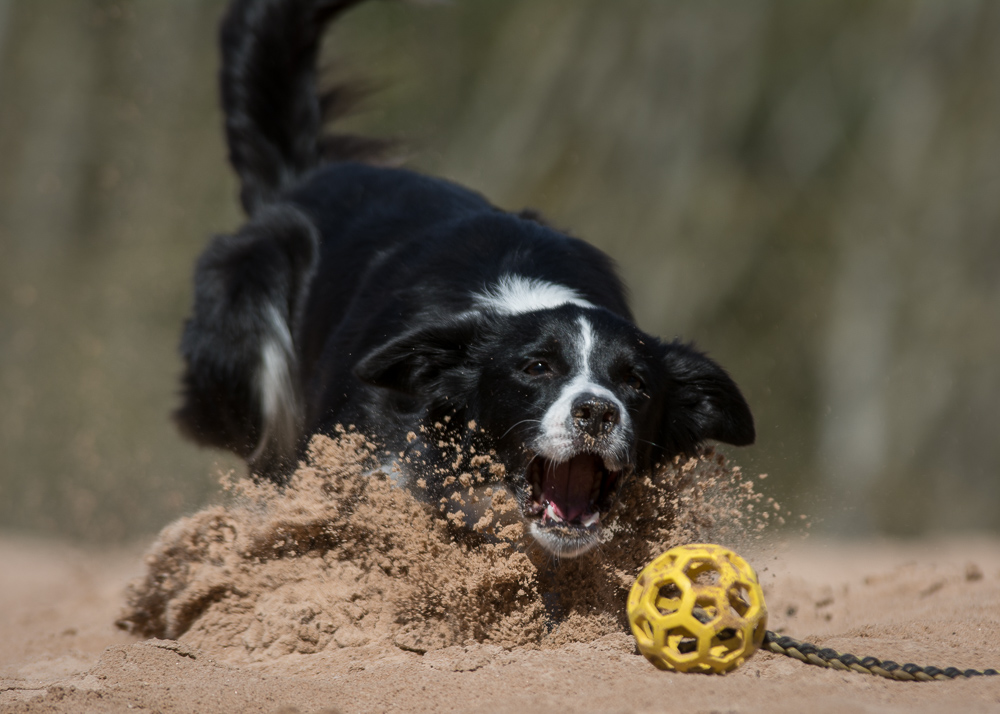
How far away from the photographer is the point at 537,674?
279 centimetres

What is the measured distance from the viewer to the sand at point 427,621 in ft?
8.63

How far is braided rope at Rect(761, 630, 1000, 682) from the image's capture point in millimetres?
2705

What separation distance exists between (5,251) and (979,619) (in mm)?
11872

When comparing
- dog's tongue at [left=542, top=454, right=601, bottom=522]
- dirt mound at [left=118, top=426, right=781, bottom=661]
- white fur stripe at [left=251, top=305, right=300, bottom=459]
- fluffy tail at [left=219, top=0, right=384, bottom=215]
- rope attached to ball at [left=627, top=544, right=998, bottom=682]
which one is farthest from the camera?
fluffy tail at [left=219, top=0, right=384, bottom=215]

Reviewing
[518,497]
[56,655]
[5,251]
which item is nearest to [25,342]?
→ [5,251]

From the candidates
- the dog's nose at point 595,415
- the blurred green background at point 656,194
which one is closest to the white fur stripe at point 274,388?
the dog's nose at point 595,415

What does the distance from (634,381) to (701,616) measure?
3.09ft

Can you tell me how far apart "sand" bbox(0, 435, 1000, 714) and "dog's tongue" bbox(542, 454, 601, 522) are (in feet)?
0.57

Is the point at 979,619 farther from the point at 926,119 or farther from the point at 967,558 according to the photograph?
the point at 926,119

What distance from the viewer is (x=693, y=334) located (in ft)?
36.2

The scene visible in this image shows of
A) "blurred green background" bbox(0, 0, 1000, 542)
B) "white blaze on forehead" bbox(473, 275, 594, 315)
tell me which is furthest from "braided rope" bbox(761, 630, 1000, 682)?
"blurred green background" bbox(0, 0, 1000, 542)

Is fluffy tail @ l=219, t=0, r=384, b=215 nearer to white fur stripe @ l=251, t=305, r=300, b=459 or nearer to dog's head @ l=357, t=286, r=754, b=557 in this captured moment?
white fur stripe @ l=251, t=305, r=300, b=459

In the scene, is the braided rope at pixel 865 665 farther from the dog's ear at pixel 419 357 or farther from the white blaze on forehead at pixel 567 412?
the dog's ear at pixel 419 357

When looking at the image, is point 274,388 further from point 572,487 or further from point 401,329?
point 572,487
